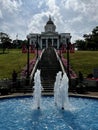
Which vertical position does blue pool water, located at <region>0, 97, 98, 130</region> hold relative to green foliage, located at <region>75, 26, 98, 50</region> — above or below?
below

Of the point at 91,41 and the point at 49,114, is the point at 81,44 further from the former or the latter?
the point at 49,114

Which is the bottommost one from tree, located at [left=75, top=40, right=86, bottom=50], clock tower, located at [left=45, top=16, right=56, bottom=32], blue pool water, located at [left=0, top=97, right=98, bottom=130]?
blue pool water, located at [left=0, top=97, right=98, bottom=130]

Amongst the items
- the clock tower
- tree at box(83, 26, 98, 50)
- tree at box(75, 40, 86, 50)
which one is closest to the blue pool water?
tree at box(83, 26, 98, 50)

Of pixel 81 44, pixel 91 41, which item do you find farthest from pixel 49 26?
pixel 91 41

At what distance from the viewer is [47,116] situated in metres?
21.8

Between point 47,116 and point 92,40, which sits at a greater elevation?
point 92,40

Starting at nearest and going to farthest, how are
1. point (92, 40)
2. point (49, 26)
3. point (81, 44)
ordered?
point (92, 40)
point (81, 44)
point (49, 26)

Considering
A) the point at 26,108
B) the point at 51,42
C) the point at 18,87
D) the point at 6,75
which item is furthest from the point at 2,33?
the point at 26,108

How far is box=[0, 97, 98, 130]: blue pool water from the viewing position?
19250 millimetres

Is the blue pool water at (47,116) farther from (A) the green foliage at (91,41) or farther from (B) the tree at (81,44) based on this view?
(B) the tree at (81,44)

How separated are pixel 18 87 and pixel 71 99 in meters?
7.67

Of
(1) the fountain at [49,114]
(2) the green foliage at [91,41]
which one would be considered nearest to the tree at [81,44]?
(2) the green foliage at [91,41]

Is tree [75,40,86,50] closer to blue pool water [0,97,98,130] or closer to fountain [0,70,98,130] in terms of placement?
fountain [0,70,98,130]

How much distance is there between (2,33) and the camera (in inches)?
4257
